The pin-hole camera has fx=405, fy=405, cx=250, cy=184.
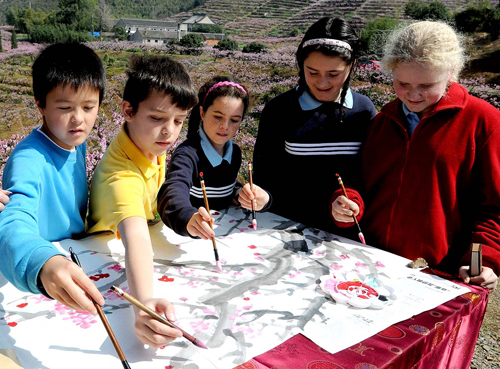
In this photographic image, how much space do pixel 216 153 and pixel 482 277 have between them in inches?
38.1

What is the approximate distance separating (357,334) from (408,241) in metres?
0.59

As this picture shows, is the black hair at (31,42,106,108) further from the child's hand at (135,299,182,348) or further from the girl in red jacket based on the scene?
the girl in red jacket

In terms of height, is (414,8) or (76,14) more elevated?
(414,8)

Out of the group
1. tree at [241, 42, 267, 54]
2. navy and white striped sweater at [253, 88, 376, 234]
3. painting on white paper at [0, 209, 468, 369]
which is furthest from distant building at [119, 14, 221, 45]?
painting on white paper at [0, 209, 468, 369]

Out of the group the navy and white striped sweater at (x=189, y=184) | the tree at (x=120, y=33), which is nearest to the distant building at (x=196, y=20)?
the tree at (x=120, y=33)

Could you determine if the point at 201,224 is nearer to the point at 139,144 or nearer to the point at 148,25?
the point at 139,144

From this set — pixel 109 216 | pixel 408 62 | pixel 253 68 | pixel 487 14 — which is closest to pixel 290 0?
pixel 253 68

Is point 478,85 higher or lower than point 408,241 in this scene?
higher

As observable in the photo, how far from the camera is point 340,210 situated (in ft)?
4.41

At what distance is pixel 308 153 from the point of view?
1605mm

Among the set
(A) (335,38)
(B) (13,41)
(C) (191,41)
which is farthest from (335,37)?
(B) (13,41)

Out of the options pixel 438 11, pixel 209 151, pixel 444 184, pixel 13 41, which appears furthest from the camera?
pixel 438 11

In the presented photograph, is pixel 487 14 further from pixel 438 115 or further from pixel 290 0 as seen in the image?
pixel 438 115

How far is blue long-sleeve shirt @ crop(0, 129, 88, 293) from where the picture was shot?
766 millimetres
